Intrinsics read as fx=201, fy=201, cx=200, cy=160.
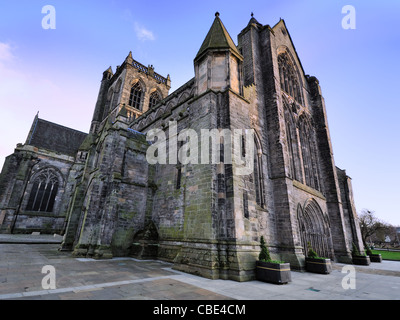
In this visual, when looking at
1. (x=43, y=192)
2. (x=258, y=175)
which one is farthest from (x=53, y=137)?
(x=258, y=175)

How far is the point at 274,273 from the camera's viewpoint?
6.68 m

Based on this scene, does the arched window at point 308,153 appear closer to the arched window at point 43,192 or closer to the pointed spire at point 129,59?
the pointed spire at point 129,59

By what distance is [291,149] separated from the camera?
1545 cm

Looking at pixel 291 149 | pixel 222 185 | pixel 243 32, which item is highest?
pixel 243 32

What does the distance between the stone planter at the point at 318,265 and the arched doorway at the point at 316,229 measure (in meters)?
3.69

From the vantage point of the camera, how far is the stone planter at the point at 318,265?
30.4 ft

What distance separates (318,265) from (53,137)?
37304 millimetres

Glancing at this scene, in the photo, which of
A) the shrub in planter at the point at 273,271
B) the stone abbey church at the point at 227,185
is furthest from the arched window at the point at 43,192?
the shrub in planter at the point at 273,271

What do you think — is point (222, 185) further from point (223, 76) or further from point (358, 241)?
point (358, 241)

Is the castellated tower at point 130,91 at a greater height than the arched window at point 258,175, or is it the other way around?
the castellated tower at point 130,91

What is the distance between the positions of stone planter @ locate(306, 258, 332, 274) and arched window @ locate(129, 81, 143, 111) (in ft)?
104

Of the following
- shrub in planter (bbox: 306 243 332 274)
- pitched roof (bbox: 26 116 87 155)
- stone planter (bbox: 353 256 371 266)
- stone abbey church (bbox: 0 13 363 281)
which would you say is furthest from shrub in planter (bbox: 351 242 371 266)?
pitched roof (bbox: 26 116 87 155)

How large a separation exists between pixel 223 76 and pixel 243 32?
27.7 ft
